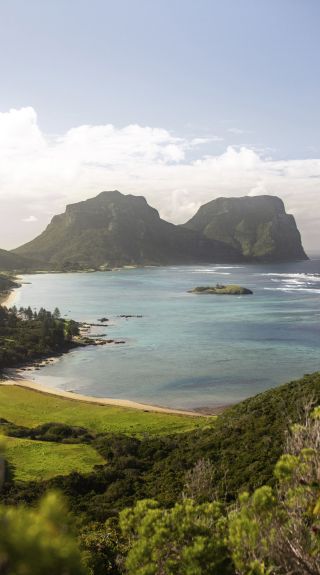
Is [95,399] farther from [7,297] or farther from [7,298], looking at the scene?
[7,297]

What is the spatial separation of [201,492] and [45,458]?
18.3m

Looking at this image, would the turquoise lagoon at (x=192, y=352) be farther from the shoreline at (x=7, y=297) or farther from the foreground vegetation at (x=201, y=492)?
the foreground vegetation at (x=201, y=492)

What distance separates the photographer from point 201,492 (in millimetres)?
26172

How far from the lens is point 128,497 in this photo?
1296 inches

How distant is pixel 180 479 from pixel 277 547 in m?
21.6

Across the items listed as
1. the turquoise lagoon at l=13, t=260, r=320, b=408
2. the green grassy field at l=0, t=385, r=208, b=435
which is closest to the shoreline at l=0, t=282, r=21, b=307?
the turquoise lagoon at l=13, t=260, r=320, b=408

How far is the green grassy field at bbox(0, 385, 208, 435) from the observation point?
51.2m

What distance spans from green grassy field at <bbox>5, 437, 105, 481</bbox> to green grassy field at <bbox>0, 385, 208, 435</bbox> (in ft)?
27.2

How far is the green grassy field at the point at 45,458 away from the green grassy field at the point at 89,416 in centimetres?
829

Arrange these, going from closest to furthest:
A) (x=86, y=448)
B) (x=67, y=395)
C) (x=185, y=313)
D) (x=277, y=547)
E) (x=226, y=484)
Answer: (x=277, y=547), (x=226, y=484), (x=86, y=448), (x=67, y=395), (x=185, y=313)

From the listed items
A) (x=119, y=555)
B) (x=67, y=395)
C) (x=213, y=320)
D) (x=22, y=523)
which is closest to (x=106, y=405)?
(x=67, y=395)

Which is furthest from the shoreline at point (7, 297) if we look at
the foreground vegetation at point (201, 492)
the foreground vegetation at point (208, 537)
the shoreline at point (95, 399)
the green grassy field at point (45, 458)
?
the foreground vegetation at point (208, 537)

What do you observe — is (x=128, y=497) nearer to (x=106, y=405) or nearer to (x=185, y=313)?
(x=106, y=405)

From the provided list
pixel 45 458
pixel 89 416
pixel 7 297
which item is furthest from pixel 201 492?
pixel 7 297
